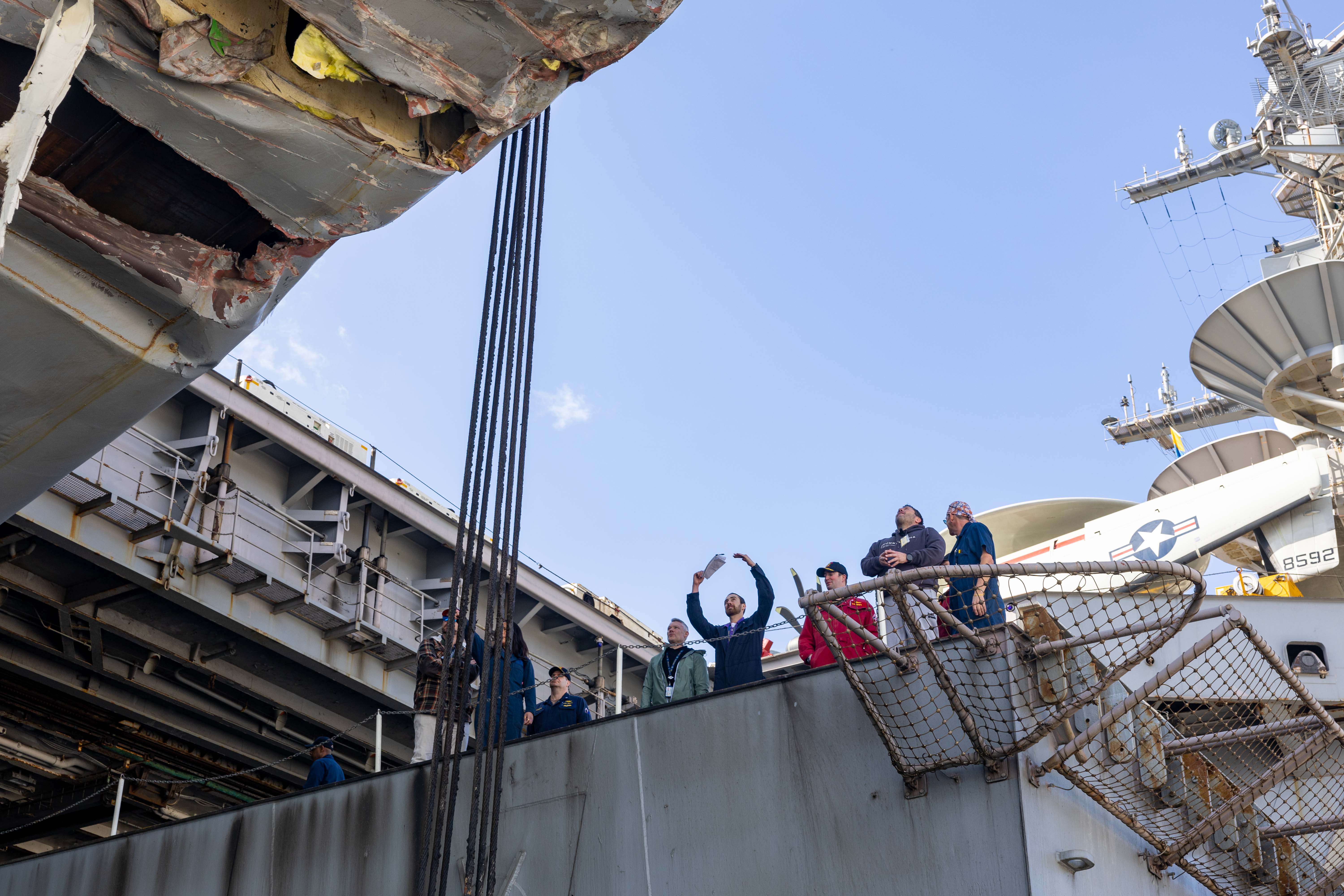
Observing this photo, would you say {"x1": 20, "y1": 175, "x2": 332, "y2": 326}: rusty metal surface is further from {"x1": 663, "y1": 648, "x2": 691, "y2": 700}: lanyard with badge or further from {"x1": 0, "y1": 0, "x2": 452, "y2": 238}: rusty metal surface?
{"x1": 663, "y1": 648, "x2": 691, "y2": 700}: lanyard with badge

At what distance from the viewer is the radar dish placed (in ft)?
77.7

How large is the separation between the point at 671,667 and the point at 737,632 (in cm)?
63

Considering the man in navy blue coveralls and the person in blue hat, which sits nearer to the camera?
the man in navy blue coveralls

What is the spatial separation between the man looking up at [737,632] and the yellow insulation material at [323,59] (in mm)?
5611

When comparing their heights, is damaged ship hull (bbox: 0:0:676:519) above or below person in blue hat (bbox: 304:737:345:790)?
above

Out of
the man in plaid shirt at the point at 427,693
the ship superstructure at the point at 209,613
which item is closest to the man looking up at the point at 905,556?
the man in plaid shirt at the point at 427,693

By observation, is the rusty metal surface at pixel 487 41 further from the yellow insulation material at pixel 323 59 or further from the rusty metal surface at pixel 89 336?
the rusty metal surface at pixel 89 336

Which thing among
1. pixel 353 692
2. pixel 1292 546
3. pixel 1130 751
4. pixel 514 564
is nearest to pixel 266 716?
pixel 353 692

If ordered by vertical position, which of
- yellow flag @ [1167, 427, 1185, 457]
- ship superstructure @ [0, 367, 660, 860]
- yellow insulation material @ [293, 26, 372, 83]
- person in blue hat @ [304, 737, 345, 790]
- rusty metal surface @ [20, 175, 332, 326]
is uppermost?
yellow flag @ [1167, 427, 1185, 457]

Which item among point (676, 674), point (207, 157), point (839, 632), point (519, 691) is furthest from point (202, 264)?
point (676, 674)

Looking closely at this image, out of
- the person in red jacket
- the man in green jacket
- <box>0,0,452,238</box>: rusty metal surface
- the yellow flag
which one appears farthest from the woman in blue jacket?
the yellow flag

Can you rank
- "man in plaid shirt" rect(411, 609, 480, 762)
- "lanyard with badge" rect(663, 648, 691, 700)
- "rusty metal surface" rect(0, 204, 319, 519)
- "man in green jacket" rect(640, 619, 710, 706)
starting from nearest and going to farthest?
1. "rusty metal surface" rect(0, 204, 319, 519)
2. "man in green jacket" rect(640, 619, 710, 706)
3. "lanyard with badge" rect(663, 648, 691, 700)
4. "man in plaid shirt" rect(411, 609, 480, 762)

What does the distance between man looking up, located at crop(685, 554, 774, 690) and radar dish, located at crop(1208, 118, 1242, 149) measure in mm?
19076

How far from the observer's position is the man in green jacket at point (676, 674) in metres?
9.36
